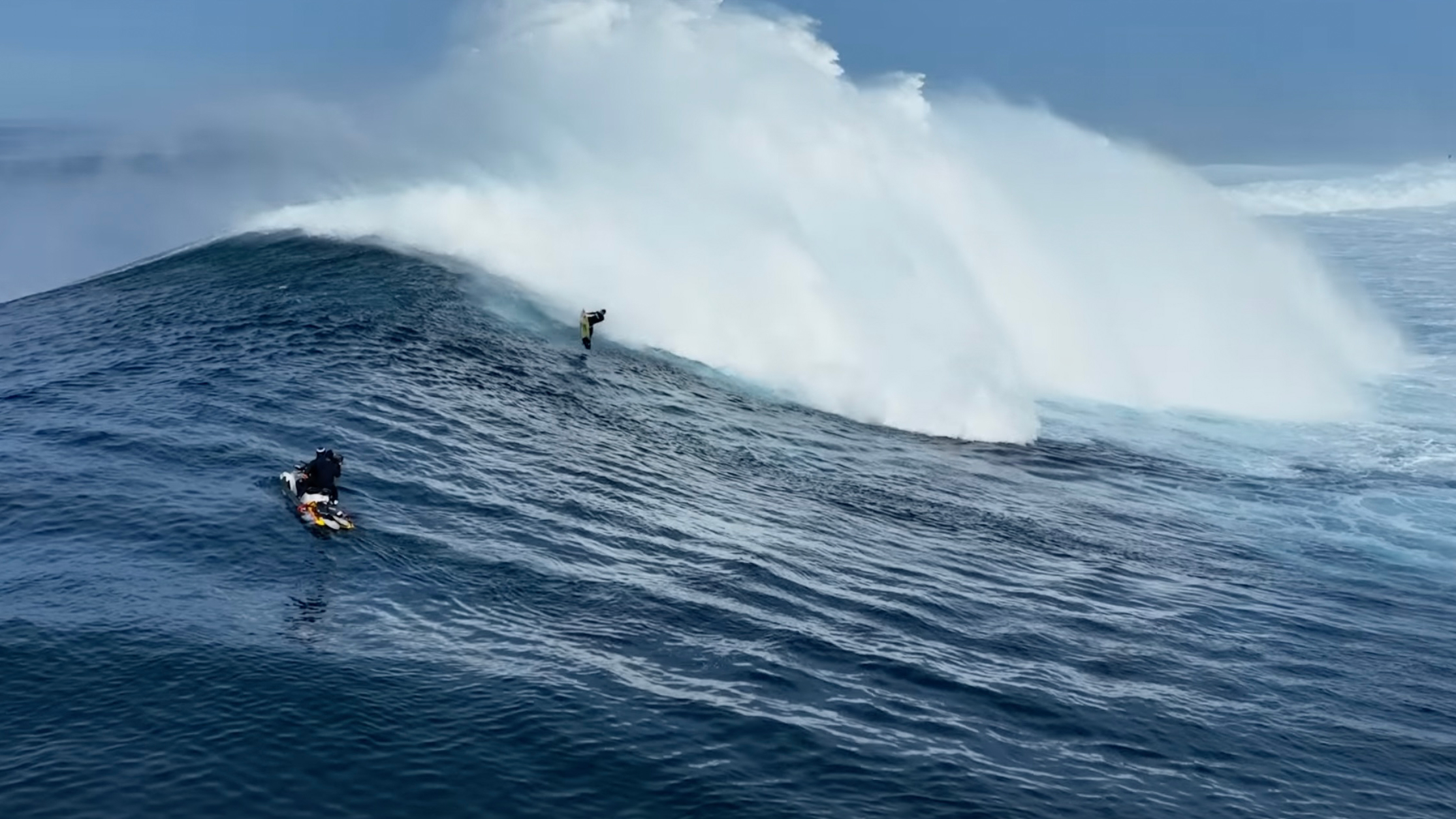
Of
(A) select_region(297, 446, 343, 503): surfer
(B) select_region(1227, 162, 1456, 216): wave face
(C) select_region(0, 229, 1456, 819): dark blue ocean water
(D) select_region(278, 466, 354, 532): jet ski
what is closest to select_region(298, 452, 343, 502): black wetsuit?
(A) select_region(297, 446, 343, 503): surfer

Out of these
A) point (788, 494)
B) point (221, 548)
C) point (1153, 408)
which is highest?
point (1153, 408)

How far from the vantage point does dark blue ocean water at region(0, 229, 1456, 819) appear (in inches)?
711

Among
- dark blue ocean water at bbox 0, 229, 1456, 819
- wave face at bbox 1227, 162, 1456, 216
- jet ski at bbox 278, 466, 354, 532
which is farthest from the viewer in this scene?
wave face at bbox 1227, 162, 1456, 216

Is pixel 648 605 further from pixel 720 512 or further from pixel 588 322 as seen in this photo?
pixel 588 322

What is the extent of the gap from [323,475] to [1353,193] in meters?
151

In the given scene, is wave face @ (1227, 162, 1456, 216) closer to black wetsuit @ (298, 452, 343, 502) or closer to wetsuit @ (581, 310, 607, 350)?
wetsuit @ (581, 310, 607, 350)

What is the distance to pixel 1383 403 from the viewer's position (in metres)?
52.9

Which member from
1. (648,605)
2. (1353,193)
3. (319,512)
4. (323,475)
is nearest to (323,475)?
(323,475)

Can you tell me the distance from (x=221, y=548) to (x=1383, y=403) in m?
50.3

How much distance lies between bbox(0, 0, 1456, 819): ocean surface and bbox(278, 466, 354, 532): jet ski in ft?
2.11

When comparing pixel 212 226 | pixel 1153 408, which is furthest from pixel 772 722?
pixel 212 226

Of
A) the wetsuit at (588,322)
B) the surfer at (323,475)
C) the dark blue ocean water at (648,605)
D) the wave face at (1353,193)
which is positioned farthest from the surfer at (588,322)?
the wave face at (1353,193)

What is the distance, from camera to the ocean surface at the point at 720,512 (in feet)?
61.3

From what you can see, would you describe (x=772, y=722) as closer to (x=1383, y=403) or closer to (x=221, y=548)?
(x=221, y=548)
